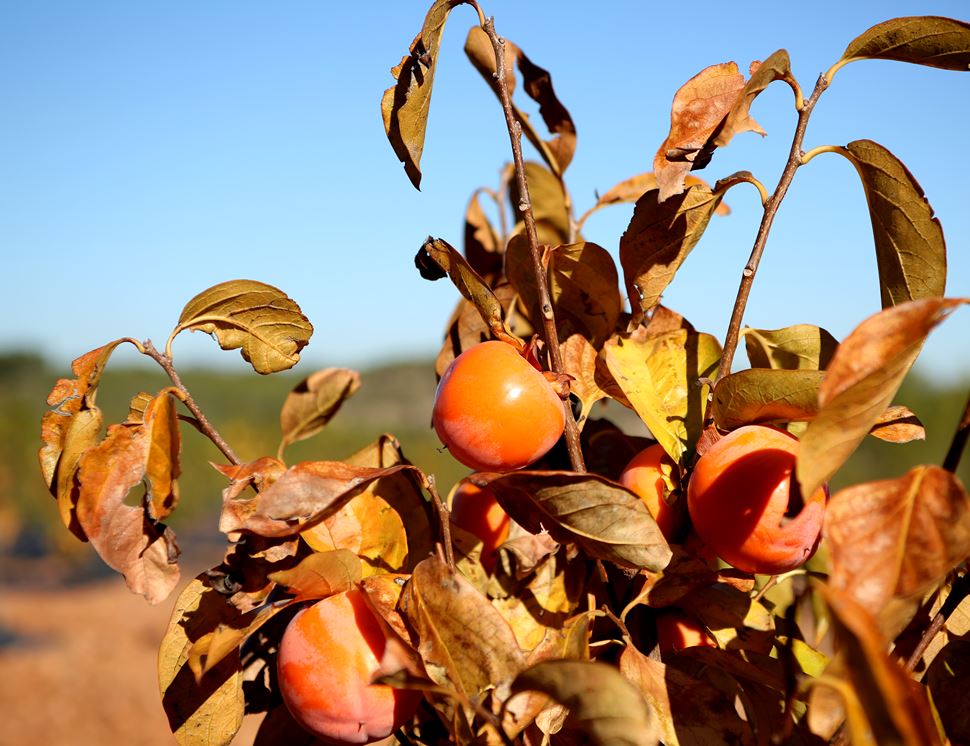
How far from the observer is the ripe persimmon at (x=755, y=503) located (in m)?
0.64

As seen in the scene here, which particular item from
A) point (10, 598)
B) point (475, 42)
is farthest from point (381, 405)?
point (475, 42)

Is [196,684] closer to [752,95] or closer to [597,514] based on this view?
[597,514]

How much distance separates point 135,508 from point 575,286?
48 centimetres

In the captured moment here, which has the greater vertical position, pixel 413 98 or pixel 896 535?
pixel 413 98

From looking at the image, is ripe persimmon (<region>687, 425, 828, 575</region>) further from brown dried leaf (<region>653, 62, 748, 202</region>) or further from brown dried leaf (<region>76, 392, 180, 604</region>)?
brown dried leaf (<region>76, 392, 180, 604</region>)

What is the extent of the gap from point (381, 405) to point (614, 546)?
1671 cm

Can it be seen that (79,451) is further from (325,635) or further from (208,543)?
(208,543)

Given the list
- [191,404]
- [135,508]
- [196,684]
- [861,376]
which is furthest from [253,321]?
[861,376]

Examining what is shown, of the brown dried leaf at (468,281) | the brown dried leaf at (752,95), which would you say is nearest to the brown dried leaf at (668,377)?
the brown dried leaf at (468,281)

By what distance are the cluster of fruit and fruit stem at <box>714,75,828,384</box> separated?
93mm

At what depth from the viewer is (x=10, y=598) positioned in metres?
7.66

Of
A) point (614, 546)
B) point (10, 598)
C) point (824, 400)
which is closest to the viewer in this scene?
point (824, 400)

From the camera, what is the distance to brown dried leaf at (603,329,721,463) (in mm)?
749

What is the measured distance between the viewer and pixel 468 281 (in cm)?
75
